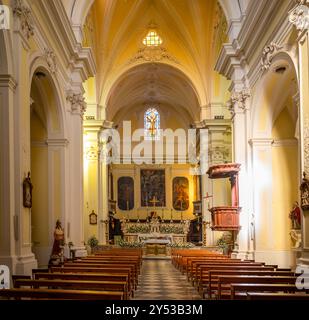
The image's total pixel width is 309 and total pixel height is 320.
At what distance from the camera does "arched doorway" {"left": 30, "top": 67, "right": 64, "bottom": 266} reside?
16.0 m

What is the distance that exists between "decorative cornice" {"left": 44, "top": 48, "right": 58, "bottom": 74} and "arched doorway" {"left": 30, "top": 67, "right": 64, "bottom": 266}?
0.64m

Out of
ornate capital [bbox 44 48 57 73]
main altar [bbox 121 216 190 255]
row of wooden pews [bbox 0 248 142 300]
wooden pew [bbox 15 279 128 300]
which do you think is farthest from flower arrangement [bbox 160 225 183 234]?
wooden pew [bbox 15 279 128 300]

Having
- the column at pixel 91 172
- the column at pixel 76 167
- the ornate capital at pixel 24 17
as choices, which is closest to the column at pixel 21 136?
the ornate capital at pixel 24 17

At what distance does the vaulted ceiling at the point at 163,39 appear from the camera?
2445 cm

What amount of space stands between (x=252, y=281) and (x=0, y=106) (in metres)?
5.81

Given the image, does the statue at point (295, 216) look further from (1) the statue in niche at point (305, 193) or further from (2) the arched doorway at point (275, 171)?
(1) the statue in niche at point (305, 193)

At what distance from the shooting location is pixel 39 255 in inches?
624

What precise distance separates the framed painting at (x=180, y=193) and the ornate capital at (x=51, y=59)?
23118 millimetres

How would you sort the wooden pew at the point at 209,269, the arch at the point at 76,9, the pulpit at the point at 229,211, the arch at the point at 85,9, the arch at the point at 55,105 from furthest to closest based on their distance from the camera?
the arch at the point at 76,9
the arch at the point at 85,9
the pulpit at the point at 229,211
the arch at the point at 55,105
the wooden pew at the point at 209,269

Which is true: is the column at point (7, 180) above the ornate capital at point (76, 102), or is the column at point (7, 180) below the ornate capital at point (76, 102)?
below

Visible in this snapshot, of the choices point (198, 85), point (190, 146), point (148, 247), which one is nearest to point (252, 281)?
point (148, 247)

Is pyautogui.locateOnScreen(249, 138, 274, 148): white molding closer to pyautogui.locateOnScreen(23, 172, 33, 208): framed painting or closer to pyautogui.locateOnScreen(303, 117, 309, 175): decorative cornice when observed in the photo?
pyautogui.locateOnScreen(303, 117, 309, 175): decorative cornice

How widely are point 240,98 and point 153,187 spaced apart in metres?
21.1
